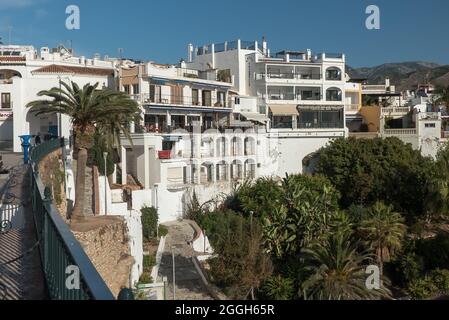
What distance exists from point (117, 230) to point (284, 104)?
2929 centimetres

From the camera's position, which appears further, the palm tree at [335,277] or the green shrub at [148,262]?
the green shrub at [148,262]

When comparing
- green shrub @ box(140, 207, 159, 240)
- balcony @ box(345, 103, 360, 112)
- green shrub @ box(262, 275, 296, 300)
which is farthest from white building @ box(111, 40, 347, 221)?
green shrub @ box(262, 275, 296, 300)

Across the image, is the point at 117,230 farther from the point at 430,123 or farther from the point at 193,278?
the point at 430,123

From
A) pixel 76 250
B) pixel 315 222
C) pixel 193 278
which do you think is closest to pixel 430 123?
pixel 315 222

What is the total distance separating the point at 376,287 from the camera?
22.5 meters

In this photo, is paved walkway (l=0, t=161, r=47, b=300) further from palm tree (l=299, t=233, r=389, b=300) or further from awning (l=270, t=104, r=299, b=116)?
awning (l=270, t=104, r=299, b=116)

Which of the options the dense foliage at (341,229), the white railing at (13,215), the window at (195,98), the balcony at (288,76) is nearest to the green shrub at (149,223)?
the dense foliage at (341,229)

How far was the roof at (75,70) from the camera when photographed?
128 ft

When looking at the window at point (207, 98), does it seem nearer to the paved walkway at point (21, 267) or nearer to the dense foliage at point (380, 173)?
the dense foliage at point (380, 173)

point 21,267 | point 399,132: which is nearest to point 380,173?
point 399,132

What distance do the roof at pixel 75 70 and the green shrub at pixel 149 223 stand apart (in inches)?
591

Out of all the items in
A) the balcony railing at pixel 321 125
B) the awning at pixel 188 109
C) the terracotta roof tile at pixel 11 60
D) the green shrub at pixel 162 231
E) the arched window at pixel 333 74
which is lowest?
the green shrub at pixel 162 231

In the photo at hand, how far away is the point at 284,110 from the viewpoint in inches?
1786

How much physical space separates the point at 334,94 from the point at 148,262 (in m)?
30.6
